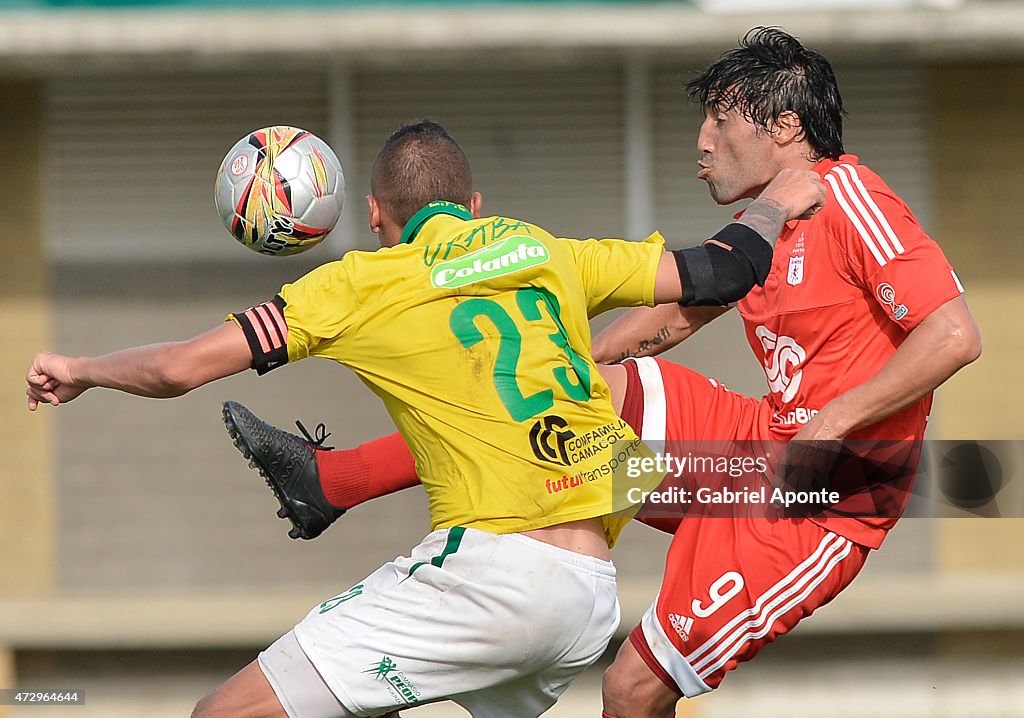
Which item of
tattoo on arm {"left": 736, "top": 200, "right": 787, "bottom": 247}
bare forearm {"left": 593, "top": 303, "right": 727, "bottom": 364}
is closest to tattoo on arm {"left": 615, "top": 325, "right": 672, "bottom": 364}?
bare forearm {"left": 593, "top": 303, "right": 727, "bottom": 364}

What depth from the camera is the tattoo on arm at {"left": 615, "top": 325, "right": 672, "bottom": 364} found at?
15.8ft

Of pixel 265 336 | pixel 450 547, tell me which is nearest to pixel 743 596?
pixel 450 547

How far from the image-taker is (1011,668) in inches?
324

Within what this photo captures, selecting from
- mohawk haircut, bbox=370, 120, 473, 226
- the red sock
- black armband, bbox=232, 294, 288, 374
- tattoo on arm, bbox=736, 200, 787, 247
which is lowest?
the red sock

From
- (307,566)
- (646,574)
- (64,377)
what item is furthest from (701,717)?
(64,377)

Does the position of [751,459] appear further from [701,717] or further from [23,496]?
[23,496]

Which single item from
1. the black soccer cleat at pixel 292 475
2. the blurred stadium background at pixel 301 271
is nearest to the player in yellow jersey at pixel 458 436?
the black soccer cleat at pixel 292 475

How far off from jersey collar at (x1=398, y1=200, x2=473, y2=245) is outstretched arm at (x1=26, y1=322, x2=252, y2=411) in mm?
545

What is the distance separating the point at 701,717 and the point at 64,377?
18.4 feet

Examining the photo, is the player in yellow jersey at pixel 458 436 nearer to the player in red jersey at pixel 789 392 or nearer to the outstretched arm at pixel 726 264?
the outstretched arm at pixel 726 264

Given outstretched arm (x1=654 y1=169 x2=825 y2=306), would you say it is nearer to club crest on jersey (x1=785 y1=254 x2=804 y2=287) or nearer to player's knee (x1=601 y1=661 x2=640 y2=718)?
club crest on jersey (x1=785 y1=254 x2=804 y2=287)

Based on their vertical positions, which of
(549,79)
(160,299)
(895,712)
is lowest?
(895,712)

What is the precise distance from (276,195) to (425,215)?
0.78m

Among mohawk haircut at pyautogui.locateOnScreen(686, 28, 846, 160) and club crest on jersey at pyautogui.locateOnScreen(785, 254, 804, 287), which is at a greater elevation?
mohawk haircut at pyautogui.locateOnScreen(686, 28, 846, 160)
